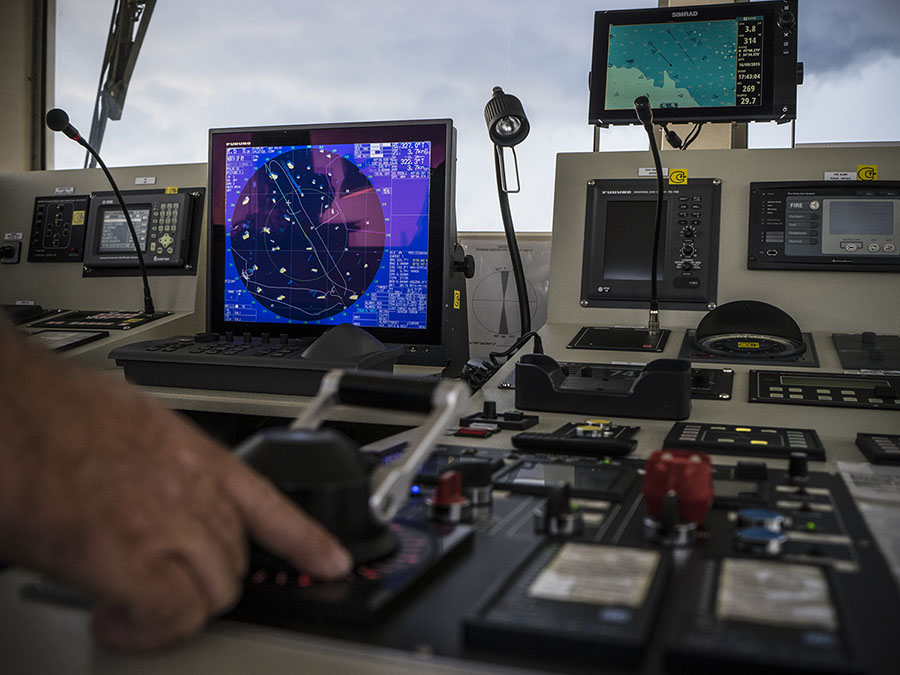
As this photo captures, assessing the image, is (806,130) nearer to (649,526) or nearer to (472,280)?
(472,280)

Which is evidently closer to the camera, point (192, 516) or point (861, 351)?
point (192, 516)

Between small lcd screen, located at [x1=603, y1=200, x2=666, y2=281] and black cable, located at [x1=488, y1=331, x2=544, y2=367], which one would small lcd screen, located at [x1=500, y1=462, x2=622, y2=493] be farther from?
small lcd screen, located at [x1=603, y1=200, x2=666, y2=281]

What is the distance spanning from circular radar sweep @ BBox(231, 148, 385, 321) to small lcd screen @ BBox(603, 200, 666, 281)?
546mm

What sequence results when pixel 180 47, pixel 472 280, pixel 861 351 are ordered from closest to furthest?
pixel 861 351 < pixel 472 280 < pixel 180 47

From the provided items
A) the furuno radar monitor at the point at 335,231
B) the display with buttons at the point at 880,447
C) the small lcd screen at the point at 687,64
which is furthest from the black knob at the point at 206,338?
the display with buttons at the point at 880,447

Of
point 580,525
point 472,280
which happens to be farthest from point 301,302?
point 580,525

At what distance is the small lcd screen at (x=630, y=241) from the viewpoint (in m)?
1.97

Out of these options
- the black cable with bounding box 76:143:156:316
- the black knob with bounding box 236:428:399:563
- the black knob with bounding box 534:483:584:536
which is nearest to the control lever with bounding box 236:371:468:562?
the black knob with bounding box 236:428:399:563

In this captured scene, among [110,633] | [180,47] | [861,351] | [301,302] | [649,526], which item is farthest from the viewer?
[180,47]

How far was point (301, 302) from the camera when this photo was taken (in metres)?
2.07

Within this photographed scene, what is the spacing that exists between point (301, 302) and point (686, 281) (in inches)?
36.2

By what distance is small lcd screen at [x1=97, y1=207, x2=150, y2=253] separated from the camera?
2555 mm

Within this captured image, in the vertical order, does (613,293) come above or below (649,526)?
above

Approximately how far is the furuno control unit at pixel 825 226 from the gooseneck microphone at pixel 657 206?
216 mm
